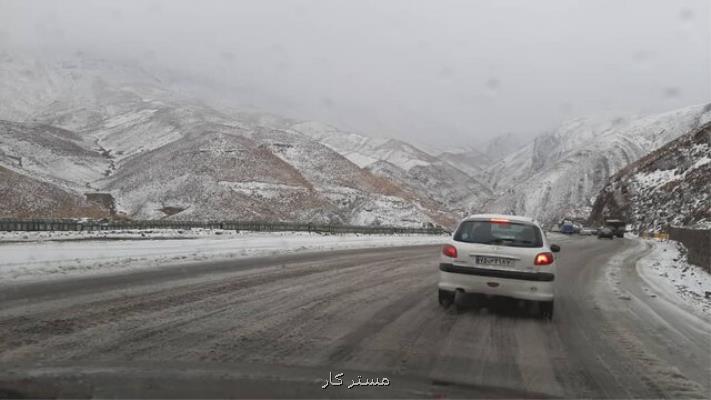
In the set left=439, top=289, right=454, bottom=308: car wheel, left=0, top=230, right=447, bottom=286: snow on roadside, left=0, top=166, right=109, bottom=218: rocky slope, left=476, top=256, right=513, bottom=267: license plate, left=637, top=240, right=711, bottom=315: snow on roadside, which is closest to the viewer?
left=476, top=256, right=513, bottom=267: license plate

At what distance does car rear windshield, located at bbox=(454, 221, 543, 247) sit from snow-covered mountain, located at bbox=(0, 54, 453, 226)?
6159 cm

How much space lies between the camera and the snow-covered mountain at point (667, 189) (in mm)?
66613

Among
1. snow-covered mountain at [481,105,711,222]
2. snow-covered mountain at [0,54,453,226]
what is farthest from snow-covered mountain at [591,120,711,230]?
snow-covered mountain at [481,105,711,222]

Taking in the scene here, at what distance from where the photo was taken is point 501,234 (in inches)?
358

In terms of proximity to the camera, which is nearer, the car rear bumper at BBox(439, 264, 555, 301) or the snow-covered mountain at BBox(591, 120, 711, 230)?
the car rear bumper at BBox(439, 264, 555, 301)

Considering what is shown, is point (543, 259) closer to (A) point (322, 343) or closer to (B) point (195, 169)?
(A) point (322, 343)

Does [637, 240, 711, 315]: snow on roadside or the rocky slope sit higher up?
the rocky slope

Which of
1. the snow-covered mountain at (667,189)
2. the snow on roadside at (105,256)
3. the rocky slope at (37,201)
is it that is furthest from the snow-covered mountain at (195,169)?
the snow on roadside at (105,256)

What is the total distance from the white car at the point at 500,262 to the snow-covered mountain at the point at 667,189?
2089 inches

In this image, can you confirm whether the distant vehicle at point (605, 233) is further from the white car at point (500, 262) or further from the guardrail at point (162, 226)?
the white car at point (500, 262)

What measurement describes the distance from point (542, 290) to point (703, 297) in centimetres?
562

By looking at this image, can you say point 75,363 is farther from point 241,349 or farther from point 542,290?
point 542,290

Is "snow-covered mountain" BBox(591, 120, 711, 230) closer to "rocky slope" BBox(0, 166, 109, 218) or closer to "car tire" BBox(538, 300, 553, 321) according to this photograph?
"car tire" BBox(538, 300, 553, 321)

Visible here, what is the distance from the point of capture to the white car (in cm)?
864
